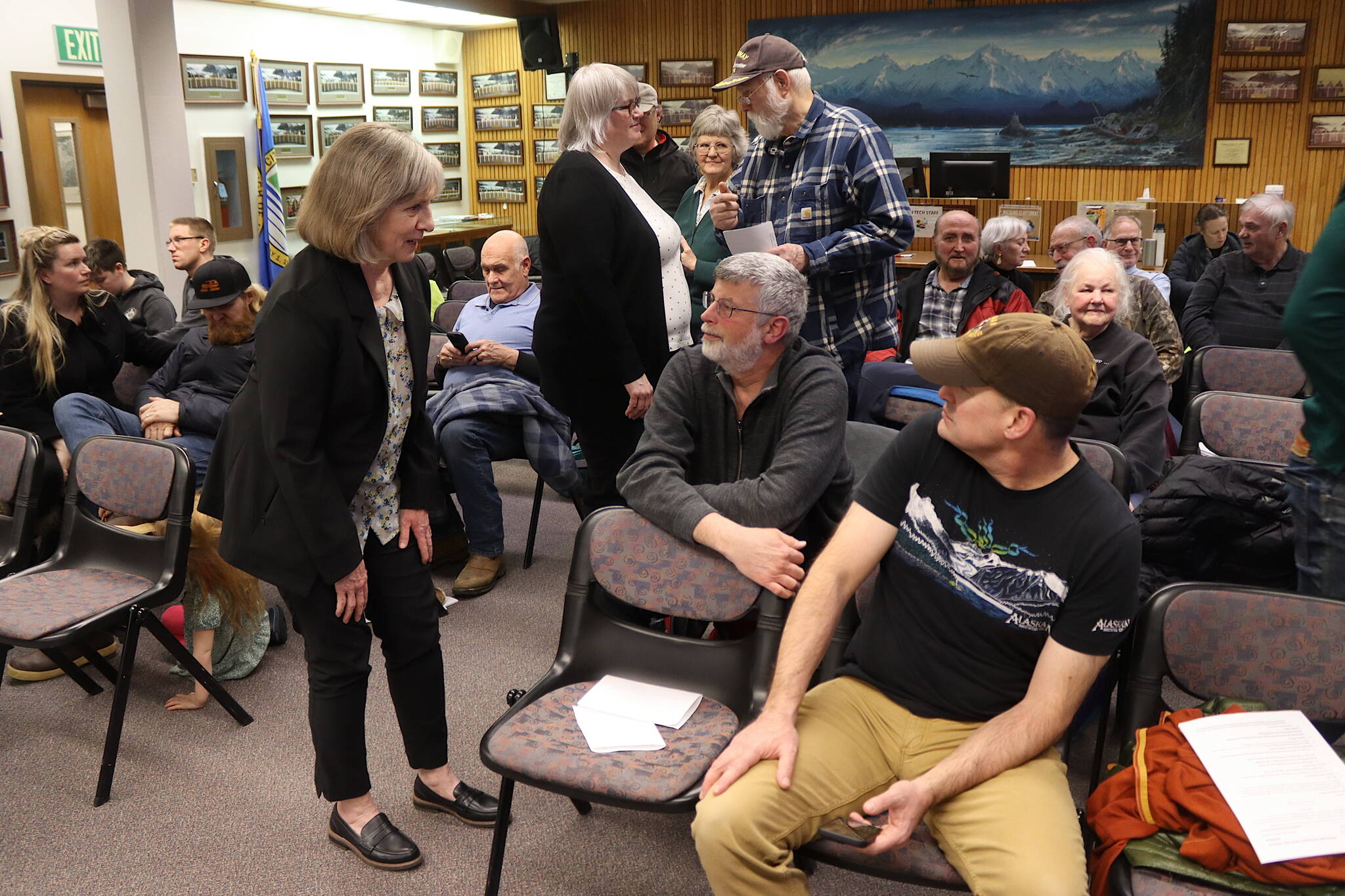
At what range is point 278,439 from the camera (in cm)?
192

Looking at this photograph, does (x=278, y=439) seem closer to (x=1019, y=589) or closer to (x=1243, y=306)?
(x=1019, y=589)

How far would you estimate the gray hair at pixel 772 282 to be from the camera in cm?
235

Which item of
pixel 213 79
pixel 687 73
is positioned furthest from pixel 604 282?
pixel 687 73

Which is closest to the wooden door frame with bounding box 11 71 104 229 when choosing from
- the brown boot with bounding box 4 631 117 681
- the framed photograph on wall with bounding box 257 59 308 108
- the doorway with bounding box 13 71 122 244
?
the doorway with bounding box 13 71 122 244

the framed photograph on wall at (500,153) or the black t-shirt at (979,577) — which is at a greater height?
the framed photograph on wall at (500,153)

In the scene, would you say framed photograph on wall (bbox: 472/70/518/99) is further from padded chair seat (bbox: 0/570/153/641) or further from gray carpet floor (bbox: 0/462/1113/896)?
padded chair seat (bbox: 0/570/153/641)

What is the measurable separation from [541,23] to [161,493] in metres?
8.42

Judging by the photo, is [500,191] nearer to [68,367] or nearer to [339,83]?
[339,83]

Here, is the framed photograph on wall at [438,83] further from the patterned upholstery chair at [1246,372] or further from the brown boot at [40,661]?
the patterned upholstery chair at [1246,372]

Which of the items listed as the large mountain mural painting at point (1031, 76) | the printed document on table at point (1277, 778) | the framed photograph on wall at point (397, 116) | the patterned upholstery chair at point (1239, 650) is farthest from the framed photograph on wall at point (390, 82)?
the printed document on table at point (1277, 778)

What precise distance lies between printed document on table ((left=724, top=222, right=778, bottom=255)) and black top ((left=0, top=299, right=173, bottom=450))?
93.9 inches

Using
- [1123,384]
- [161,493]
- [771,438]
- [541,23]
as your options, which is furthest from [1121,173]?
[161,493]

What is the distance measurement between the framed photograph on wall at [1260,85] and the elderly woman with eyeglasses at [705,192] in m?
5.74

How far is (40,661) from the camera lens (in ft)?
10.7
